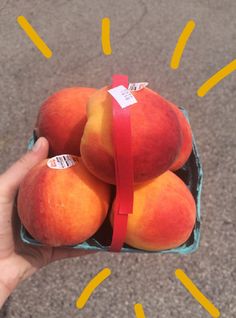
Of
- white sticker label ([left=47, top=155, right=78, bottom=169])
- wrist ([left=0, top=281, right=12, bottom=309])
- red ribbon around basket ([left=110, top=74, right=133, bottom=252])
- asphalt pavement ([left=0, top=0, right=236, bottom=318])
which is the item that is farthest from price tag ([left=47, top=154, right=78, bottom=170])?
asphalt pavement ([left=0, top=0, right=236, bottom=318])

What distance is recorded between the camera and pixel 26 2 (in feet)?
7.29

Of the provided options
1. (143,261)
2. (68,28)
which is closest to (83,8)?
(68,28)

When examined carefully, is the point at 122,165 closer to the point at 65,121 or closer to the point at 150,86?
the point at 65,121

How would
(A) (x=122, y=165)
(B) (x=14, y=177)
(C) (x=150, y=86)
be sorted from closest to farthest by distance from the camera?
(A) (x=122, y=165) → (B) (x=14, y=177) → (C) (x=150, y=86)

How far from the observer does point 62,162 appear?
716 millimetres

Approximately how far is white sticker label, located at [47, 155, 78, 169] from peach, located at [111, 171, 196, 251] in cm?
13

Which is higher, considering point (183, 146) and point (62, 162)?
point (62, 162)

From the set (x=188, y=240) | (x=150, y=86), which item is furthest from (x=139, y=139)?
(x=150, y=86)

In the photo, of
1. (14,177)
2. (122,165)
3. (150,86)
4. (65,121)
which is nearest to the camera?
(122,165)

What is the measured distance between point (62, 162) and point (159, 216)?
20 cm

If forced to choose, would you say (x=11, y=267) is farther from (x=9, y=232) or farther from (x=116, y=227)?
(x=116, y=227)

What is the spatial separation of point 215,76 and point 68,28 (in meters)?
0.81

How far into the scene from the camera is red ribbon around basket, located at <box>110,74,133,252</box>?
2.00 ft

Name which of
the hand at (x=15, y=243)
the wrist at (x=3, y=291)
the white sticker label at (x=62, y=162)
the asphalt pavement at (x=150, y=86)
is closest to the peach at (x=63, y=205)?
the white sticker label at (x=62, y=162)
